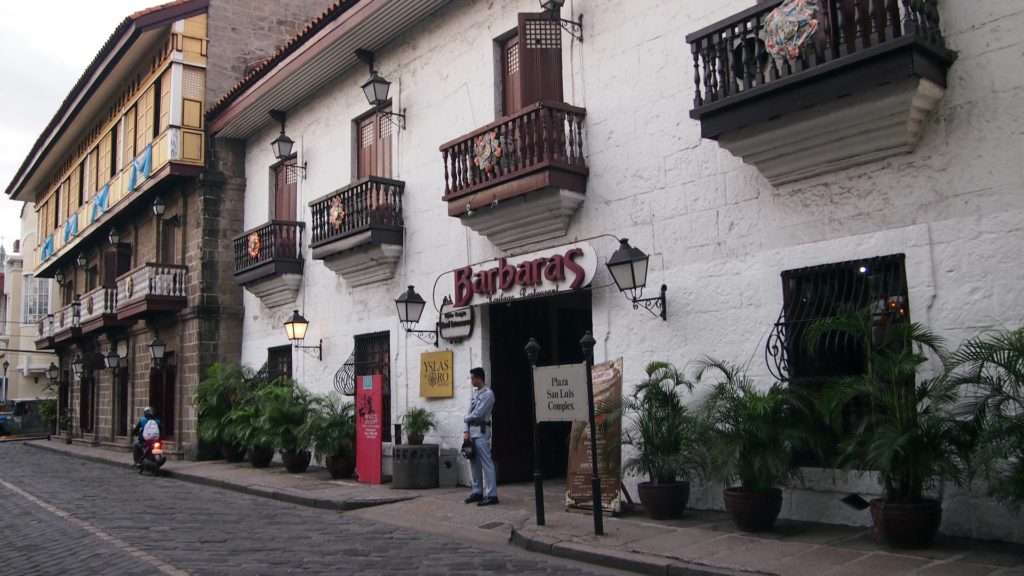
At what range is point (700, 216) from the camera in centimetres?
944

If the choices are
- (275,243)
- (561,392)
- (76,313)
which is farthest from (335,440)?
(76,313)

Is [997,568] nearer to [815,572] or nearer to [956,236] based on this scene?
[815,572]

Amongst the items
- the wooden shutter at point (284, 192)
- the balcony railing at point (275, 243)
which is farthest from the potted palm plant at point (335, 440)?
the wooden shutter at point (284, 192)

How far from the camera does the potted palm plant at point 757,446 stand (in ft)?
25.0

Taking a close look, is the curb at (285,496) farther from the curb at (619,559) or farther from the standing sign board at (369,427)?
the curb at (619,559)

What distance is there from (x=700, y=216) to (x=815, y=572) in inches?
170

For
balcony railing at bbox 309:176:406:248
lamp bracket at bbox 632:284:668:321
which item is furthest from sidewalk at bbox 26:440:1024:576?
balcony railing at bbox 309:176:406:248

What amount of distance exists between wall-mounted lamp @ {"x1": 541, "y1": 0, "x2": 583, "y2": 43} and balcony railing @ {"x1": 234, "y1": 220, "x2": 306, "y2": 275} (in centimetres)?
806

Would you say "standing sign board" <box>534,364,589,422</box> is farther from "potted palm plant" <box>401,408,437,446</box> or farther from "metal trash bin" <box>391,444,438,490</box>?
"potted palm plant" <box>401,408,437,446</box>

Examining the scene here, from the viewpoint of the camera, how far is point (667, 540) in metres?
7.64

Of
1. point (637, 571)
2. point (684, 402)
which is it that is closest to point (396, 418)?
point (684, 402)

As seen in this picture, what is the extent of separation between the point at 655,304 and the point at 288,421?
8.08 metres

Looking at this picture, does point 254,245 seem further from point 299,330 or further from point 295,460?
point 295,460

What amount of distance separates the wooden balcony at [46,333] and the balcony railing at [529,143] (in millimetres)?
25628
